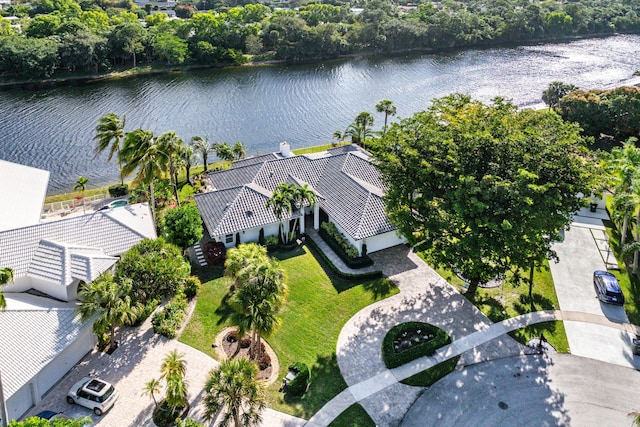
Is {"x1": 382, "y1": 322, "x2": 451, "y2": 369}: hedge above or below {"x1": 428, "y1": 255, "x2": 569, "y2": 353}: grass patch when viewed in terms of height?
below

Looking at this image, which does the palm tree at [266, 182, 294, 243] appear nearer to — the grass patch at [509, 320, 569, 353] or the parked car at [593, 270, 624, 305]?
the grass patch at [509, 320, 569, 353]

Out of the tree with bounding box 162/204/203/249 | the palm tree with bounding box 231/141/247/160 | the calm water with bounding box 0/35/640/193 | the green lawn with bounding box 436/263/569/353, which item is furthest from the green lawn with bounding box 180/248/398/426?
the calm water with bounding box 0/35/640/193

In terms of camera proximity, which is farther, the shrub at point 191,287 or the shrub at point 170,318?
the shrub at point 191,287

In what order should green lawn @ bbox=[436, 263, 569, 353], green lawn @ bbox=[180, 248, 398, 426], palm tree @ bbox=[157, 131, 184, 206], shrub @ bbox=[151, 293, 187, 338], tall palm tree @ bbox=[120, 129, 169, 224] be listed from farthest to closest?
palm tree @ bbox=[157, 131, 184, 206] → tall palm tree @ bbox=[120, 129, 169, 224] → green lawn @ bbox=[436, 263, 569, 353] → shrub @ bbox=[151, 293, 187, 338] → green lawn @ bbox=[180, 248, 398, 426]

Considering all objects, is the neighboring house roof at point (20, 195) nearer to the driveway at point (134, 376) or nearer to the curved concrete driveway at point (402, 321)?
the driveway at point (134, 376)

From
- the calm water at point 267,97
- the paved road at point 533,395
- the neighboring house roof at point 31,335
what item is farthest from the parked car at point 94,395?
the calm water at point 267,97

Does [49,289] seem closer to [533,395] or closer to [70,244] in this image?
[70,244]
